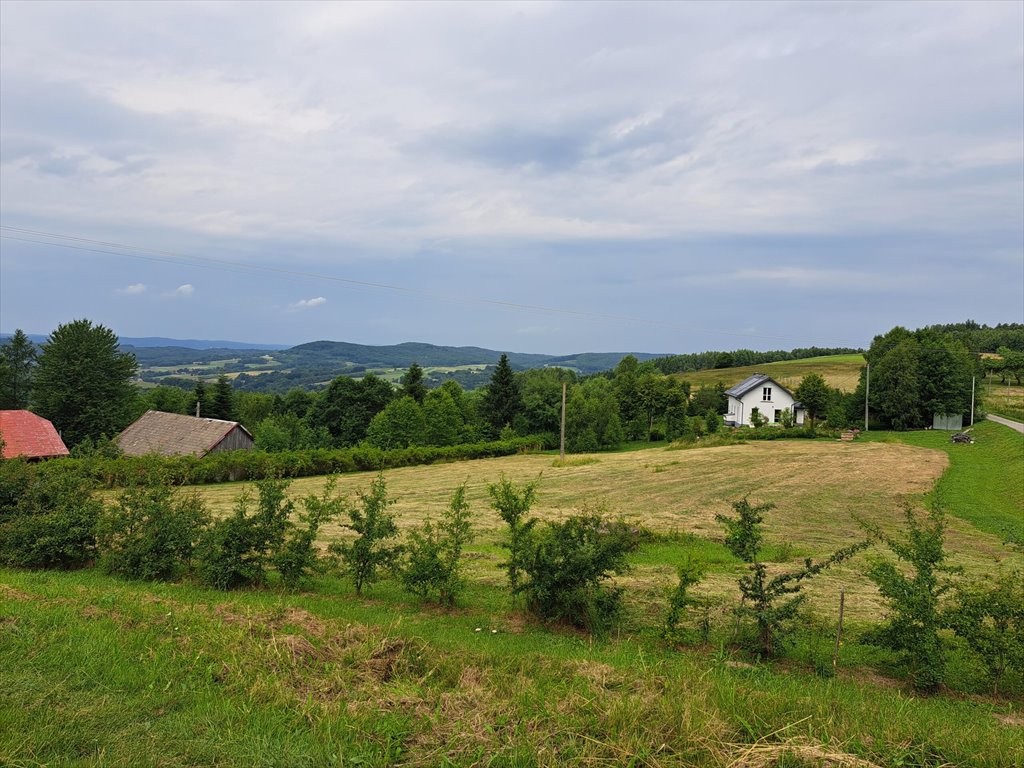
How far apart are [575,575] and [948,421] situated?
6119 centimetres

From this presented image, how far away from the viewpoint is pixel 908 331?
230ft

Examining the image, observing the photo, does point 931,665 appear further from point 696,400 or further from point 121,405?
point 696,400

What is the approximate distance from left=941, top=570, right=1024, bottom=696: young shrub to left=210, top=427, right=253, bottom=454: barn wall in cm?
4022

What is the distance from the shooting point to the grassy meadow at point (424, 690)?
4344mm

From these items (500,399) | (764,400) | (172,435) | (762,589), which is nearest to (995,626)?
(762,589)

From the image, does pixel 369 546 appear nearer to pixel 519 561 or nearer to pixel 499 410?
pixel 519 561

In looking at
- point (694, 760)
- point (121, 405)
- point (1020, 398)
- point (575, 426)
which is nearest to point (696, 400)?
point (575, 426)

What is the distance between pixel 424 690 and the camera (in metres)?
5.38

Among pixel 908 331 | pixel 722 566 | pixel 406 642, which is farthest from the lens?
pixel 908 331

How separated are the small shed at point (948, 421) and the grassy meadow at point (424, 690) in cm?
5509

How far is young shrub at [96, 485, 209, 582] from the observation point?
10.6 m

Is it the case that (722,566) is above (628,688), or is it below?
below

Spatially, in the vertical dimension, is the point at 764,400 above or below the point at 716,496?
above

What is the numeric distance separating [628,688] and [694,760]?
1.28m
